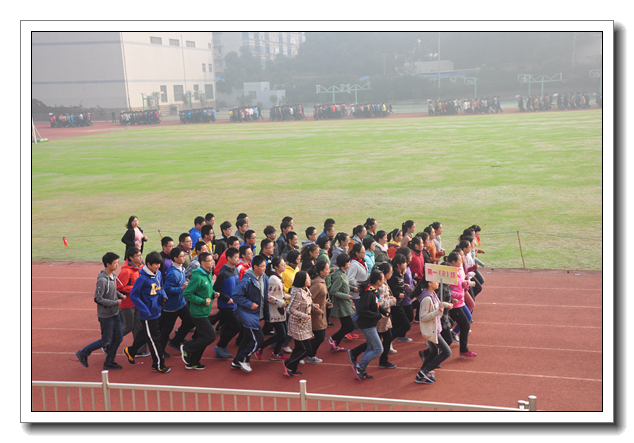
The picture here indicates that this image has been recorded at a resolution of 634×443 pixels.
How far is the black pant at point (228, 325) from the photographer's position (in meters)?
6.82

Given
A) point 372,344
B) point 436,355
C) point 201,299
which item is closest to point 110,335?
point 201,299

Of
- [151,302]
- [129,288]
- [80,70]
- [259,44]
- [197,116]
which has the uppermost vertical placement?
[259,44]

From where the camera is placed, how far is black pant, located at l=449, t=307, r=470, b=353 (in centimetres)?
666

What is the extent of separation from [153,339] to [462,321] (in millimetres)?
3579

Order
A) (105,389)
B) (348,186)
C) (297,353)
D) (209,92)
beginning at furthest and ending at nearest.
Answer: (209,92) < (348,186) < (297,353) < (105,389)

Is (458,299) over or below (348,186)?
below

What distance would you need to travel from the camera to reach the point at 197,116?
56188mm

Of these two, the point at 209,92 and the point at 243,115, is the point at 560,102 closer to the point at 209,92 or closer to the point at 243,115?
the point at 243,115

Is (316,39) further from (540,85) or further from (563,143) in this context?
(563,143)

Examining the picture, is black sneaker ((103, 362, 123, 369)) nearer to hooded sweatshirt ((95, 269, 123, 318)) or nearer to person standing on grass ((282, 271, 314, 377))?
hooded sweatshirt ((95, 269, 123, 318))

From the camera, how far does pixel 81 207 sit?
19.3 metres

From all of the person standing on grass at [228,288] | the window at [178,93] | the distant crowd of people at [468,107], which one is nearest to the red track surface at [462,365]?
the person standing on grass at [228,288]

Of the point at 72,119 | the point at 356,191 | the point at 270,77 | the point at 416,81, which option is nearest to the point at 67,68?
the point at 72,119

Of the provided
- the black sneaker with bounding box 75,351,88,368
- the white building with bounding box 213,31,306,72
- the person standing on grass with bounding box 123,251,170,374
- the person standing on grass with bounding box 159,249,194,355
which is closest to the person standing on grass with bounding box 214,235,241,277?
the person standing on grass with bounding box 159,249,194,355
